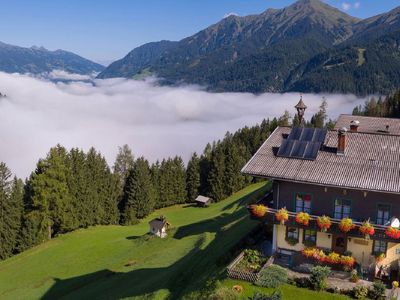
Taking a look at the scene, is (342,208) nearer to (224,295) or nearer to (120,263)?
(224,295)

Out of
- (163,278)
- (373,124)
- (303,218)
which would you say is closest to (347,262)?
(303,218)

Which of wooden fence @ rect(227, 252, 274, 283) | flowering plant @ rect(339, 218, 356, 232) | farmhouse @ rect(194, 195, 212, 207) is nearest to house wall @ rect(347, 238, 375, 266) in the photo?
flowering plant @ rect(339, 218, 356, 232)

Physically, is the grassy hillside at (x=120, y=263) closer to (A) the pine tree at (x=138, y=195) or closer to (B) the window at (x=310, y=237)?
(B) the window at (x=310, y=237)

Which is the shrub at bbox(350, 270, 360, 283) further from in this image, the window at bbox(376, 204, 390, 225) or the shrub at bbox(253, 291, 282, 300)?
the shrub at bbox(253, 291, 282, 300)

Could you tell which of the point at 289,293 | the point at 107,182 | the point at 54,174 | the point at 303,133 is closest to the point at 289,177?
the point at 303,133

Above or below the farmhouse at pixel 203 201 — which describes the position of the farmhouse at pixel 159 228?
above

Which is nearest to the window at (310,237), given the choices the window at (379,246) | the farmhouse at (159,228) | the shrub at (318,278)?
the shrub at (318,278)
